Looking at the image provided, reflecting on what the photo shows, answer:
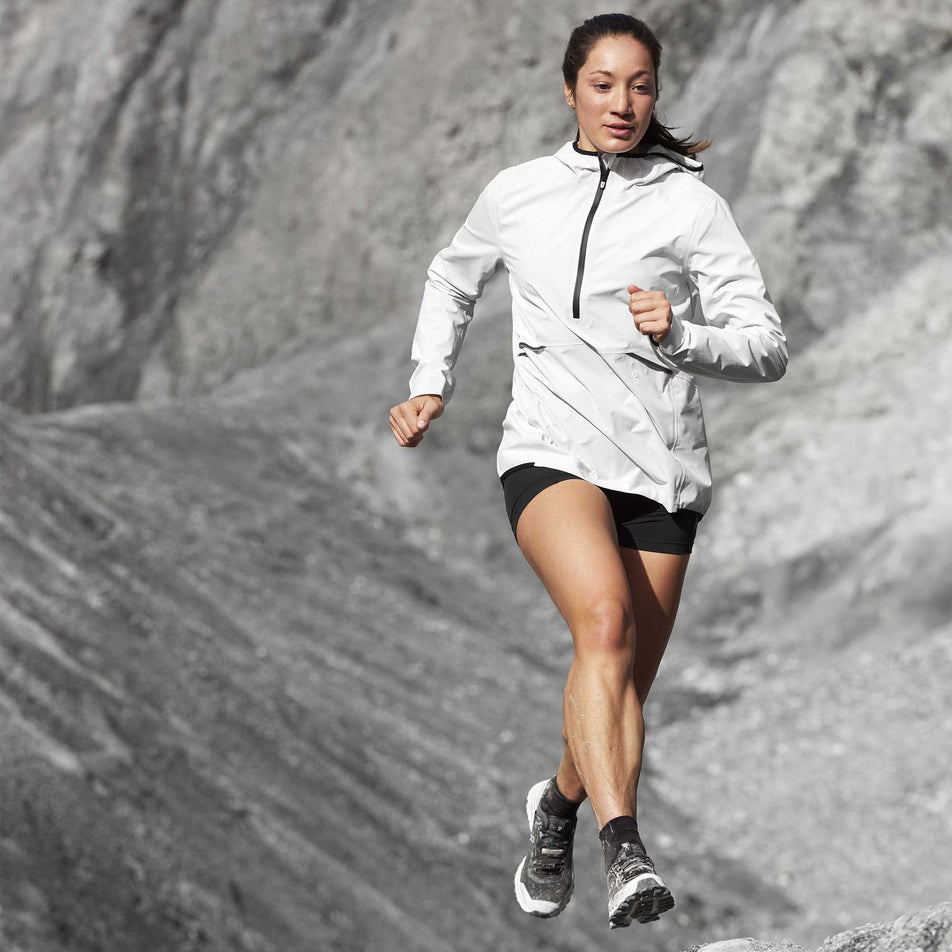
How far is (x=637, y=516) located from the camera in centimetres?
379

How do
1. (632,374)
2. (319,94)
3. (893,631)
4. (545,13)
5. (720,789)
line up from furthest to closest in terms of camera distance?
1. (319,94)
2. (545,13)
3. (893,631)
4. (720,789)
5. (632,374)

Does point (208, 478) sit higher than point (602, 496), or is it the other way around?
point (602, 496)

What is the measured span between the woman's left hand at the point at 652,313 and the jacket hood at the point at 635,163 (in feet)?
1.34

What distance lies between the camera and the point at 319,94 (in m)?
22.4

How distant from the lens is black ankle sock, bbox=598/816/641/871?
3.33m

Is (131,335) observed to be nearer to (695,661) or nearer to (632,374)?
(695,661)

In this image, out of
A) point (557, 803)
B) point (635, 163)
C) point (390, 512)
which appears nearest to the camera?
point (635, 163)

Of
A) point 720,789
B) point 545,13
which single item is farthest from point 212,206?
point 720,789

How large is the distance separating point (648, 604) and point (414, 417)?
2.53ft

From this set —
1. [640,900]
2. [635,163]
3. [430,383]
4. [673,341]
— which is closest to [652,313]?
[673,341]

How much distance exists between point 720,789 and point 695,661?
1794mm

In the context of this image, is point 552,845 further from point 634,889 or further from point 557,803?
point 634,889

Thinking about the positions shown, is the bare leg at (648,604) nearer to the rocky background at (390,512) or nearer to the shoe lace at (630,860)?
the shoe lace at (630,860)

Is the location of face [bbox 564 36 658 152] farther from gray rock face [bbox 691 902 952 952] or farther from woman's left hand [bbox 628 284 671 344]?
gray rock face [bbox 691 902 952 952]
